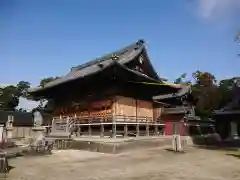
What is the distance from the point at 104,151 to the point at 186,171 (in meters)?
8.08

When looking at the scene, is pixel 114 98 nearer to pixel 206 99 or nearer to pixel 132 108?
pixel 132 108

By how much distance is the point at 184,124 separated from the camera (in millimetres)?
32000

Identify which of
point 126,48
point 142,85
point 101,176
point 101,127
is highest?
point 126,48

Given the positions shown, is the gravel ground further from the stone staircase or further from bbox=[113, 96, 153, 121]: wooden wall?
bbox=[113, 96, 153, 121]: wooden wall

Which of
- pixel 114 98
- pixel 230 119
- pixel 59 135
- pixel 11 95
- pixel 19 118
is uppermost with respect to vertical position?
pixel 11 95

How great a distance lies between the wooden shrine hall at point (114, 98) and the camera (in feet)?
80.6

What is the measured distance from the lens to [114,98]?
25.2 meters

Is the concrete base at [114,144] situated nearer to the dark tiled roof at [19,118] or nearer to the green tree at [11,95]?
the dark tiled roof at [19,118]

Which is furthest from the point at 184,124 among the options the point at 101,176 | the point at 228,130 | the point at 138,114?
the point at 101,176

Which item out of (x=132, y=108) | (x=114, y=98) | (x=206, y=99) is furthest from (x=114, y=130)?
(x=206, y=99)

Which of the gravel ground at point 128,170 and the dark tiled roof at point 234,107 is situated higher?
the dark tiled roof at point 234,107

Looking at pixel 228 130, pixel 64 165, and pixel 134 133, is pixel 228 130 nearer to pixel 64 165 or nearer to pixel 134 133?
pixel 134 133

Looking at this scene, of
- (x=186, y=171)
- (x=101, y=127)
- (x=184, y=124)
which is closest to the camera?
(x=186, y=171)

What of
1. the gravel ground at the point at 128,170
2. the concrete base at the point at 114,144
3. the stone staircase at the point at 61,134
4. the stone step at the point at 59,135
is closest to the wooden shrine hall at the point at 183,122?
the concrete base at the point at 114,144
